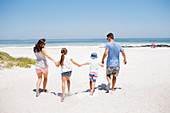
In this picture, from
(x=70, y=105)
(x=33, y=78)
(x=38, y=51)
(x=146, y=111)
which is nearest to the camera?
(x=146, y=111)

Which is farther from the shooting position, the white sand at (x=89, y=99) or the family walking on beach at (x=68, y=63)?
the family walking on beach at (x=68, y=63)

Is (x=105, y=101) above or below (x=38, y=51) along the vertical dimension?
below

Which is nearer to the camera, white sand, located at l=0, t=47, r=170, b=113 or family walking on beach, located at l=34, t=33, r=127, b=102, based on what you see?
white sand, located at l=0, t=47, r=170, b=113

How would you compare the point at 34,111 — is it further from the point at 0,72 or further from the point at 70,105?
the point at 0,72

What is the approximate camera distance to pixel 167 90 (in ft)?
18.0

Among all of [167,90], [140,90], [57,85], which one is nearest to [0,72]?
[57,85]

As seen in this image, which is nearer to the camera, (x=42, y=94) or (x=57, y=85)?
(x=42, y=94)

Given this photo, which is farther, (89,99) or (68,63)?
(89,99)

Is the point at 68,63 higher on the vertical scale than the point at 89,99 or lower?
higher

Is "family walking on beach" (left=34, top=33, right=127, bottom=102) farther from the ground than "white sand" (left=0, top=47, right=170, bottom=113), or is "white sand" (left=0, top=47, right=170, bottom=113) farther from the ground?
"family walking on beach" (left=34, top=33, right=127, bottom=102)

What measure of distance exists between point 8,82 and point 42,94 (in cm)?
241

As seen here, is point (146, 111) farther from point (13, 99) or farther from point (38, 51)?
point (13, 99)

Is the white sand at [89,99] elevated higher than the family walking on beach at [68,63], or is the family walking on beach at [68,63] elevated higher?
the family walking on beach at [68,63]

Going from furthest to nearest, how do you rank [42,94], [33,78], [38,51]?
[33,78], [42,94], [38,51]
